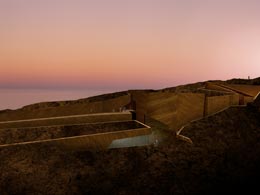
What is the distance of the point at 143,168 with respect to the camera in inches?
214

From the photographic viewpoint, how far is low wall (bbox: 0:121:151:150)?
502cm

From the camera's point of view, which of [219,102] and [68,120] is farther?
[219,102]

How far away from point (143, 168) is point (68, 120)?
4.90 ft

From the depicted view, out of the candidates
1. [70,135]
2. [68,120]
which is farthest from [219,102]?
[70,135]

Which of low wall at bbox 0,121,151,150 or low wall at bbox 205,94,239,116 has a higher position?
low wall at bbox 205,94,239,116

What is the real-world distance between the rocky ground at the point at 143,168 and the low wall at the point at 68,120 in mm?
608

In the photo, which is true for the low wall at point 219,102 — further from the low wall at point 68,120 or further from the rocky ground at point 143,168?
the low wall at point 68,120

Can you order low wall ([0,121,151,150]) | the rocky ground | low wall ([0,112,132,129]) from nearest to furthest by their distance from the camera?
the rocky ground → low wall ([0,121,151,150]) → low wall ([0,112,132,129])

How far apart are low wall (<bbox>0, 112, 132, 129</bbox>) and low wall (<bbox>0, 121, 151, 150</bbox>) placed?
0.13 meters

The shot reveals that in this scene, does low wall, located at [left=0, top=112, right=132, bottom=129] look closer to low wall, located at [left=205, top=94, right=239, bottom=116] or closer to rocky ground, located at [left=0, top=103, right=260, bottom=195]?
rocky ground, located at [left=0, top=103, right=260, bottom=195]

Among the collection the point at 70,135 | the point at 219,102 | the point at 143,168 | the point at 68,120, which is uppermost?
the point at 219,102

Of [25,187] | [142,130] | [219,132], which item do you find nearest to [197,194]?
[142,130]

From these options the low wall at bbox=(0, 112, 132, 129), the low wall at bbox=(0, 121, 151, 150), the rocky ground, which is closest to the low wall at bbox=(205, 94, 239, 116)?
the rocky ground

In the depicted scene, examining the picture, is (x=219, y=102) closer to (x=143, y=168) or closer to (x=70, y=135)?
(x=143, y=168)
